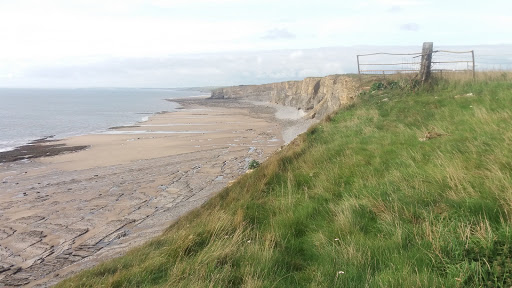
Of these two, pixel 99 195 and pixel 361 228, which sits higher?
pixel 361 228

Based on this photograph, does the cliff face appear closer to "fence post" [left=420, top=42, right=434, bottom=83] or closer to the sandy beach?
the sandy beach

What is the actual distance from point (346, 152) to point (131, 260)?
609 centimetres

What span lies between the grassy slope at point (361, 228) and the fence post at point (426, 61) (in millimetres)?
9124

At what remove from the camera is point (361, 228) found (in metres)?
5.48

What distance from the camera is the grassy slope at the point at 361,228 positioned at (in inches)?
161

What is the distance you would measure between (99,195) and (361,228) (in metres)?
14.6

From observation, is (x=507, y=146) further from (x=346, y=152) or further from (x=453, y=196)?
(x=346, y=152)

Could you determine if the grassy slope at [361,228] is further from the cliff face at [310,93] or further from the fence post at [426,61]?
the cliff face at [310,93]

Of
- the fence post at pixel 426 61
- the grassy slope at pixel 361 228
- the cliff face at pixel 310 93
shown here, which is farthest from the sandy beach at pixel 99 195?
the fence post at pixel 426 61

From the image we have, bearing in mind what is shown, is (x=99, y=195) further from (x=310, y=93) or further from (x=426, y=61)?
(x=310, y=93)

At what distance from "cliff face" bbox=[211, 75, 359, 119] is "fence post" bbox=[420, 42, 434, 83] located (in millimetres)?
10294

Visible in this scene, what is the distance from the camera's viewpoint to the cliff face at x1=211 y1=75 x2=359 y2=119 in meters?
40.0

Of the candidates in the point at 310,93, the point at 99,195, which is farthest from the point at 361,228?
the point at 310,93

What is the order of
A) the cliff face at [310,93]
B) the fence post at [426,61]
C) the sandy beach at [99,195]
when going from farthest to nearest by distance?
the cliff face at [310,93] → the fence post at [426,61] → the sandy beach at [99,195]
